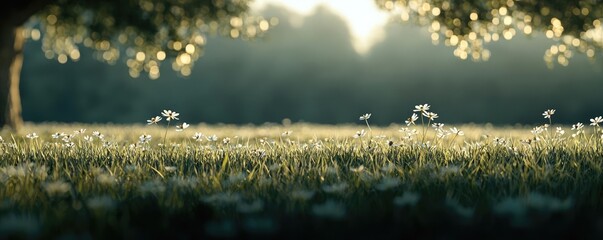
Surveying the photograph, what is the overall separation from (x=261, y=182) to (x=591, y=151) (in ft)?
11.4

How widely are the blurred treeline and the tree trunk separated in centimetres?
3603

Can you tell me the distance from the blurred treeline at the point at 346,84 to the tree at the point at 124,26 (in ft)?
116

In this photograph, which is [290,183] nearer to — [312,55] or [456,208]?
[456,208]

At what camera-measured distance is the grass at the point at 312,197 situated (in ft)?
10.3

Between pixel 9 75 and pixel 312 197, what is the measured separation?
15242 mm

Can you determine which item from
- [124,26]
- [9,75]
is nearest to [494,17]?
[124,26]

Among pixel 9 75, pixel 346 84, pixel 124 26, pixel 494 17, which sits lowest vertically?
pixel 9 75

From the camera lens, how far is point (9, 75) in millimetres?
17078

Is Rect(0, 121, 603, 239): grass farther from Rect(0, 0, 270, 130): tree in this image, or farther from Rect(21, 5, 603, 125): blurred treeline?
Rect(21, 5, 603, 125): blurred treeline

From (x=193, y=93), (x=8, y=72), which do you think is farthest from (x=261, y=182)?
(x=193, y=93)

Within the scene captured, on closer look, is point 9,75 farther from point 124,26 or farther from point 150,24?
point 150,24

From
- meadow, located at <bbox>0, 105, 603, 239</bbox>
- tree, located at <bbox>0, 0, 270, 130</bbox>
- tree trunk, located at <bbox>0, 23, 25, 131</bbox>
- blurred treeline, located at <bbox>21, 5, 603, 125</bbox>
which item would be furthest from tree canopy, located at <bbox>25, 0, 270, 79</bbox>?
blurred treeline, located at <bbox>21, 5, 603, 125</bbox>

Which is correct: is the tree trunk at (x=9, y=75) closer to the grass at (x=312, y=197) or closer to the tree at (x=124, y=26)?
the tree at (x=124, y=26)

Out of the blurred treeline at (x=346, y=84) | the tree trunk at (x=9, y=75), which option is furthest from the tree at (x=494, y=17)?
the blurred treeline at (x=346, y=84)
